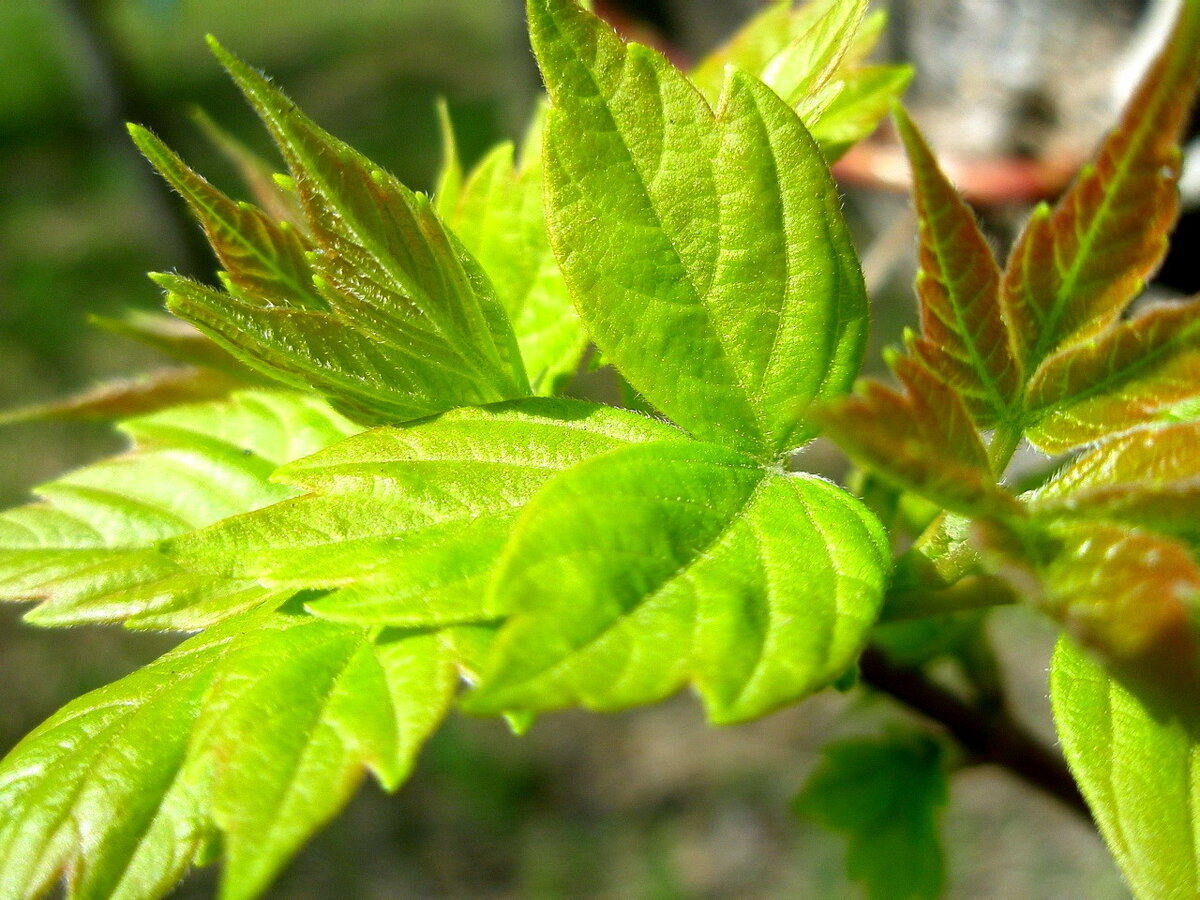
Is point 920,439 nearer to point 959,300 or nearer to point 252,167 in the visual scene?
point 959,300

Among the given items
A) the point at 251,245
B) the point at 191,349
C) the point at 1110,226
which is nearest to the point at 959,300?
the point at 1110,226

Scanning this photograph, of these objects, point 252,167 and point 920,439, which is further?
point 252,167

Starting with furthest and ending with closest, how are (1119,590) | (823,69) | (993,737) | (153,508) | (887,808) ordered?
(887,808), (993,737), (153,508), (823,69), (1119,590)

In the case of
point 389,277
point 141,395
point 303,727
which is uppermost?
point 389,277

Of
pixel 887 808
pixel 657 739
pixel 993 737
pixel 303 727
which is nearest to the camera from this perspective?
pixel 303 727

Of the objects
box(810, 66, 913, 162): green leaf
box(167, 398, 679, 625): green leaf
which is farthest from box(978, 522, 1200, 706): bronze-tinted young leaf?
box(810, 66, 913, 162): green leaf
